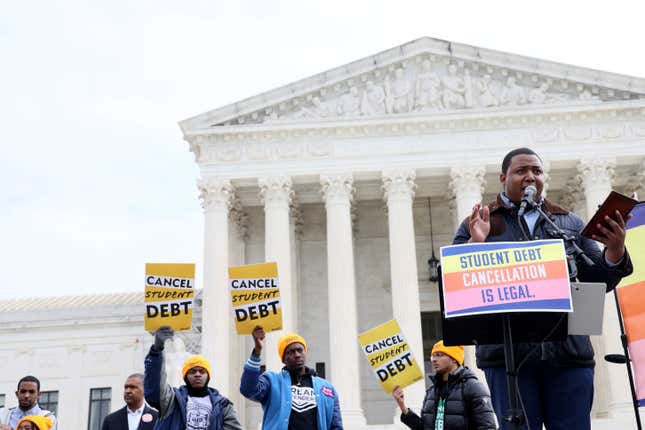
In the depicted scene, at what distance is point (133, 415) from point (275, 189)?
23.0m

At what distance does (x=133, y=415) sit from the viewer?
33.5ft

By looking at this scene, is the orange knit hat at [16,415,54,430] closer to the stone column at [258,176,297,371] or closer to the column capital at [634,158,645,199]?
the stone column at [258,176,297,371]

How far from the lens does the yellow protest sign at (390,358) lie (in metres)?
14.4

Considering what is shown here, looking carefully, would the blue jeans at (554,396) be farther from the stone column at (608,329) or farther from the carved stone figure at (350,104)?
the carved stone figure at (350,104)

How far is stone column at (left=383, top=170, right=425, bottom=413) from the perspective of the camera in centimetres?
3039

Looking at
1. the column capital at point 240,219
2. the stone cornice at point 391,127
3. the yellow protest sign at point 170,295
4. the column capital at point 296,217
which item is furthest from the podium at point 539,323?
the column capital at point 240,219

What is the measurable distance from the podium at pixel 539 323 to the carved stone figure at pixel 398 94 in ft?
94.4

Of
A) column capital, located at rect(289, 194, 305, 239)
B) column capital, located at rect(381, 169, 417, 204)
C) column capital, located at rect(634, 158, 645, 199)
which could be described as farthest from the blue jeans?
column capital, located at rect(634, 158, 645, 199)

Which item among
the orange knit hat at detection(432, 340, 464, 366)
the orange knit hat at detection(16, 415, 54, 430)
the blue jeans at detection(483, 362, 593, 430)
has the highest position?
the orange knit hat at detection(432, 340, 464, 366)

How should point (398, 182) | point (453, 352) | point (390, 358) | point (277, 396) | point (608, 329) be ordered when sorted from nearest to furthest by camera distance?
1. point (453, 352)
2. point (277, 396)
3. point (390, 358)
4. point (608, 329)
5. point (398, 182)

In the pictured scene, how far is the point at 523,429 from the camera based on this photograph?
5074mm

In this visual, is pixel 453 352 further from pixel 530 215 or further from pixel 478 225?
pixel 478 225

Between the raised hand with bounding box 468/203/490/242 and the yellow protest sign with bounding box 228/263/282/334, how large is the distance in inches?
240

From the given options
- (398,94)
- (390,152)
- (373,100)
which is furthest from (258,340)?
(398,94)
